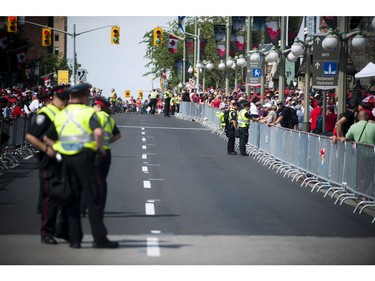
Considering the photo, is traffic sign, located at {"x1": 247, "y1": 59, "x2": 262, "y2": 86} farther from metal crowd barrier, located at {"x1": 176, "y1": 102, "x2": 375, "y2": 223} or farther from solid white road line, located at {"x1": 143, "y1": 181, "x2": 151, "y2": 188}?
solid white road line, located at {"x1": 143, "y1": 181, "x2": 151, "y2": 188}

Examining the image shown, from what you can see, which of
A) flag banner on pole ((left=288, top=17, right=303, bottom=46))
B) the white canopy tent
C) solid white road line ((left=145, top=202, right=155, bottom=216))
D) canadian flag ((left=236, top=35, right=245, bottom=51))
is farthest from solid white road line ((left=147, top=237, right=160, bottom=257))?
canadian flag ((left=236, top=35, right=245, bottom=51))

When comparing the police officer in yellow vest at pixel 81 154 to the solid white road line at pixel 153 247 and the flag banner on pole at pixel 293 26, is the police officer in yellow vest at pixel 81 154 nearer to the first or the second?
the solid white road line at pixel 153 247

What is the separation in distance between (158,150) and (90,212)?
70.3 feet

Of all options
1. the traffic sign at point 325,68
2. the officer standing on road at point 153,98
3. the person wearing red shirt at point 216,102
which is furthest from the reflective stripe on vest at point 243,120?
the officer standing on road at point 153,98

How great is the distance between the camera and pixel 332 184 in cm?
2202

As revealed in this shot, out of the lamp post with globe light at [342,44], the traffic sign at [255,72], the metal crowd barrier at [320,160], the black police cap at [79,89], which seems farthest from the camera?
the traffic sign at [255,72]

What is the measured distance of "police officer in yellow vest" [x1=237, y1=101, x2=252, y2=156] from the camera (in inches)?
1304

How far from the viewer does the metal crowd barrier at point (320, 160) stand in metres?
18.6

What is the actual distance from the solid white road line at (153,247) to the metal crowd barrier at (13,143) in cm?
1230

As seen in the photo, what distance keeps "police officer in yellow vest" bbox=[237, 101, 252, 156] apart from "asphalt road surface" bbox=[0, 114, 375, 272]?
4.21 m

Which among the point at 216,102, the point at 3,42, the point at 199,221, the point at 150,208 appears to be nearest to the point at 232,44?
the point at 216,102

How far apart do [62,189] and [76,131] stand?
2.35ft

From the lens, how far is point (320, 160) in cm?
2288
